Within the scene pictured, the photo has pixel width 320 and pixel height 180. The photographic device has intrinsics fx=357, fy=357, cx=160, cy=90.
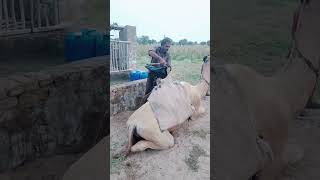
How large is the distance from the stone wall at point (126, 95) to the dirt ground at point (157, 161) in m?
0.05

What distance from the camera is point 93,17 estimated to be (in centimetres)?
173

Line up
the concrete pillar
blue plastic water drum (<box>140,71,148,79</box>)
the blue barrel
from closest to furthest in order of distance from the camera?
1. the blue barrel
2. the concrete pillar
3. blue plastic water drum (<box>140,71,148,79</box>)

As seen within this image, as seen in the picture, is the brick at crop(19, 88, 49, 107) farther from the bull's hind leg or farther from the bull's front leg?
the bull's front leg

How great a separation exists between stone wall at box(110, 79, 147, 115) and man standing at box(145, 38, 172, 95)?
0.11ft

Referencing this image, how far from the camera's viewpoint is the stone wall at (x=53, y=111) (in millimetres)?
1386

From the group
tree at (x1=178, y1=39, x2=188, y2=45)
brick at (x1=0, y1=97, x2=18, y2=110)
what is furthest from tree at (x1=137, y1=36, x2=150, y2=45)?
brick at (x1=0, y1=97, x2=18, y2=110)

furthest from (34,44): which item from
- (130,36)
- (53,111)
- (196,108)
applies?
(196,108)

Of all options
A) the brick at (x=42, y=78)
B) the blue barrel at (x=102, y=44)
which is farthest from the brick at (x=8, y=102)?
the blue barrel at (x=102, y=44)

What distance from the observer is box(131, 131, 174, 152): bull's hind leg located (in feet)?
6.32
